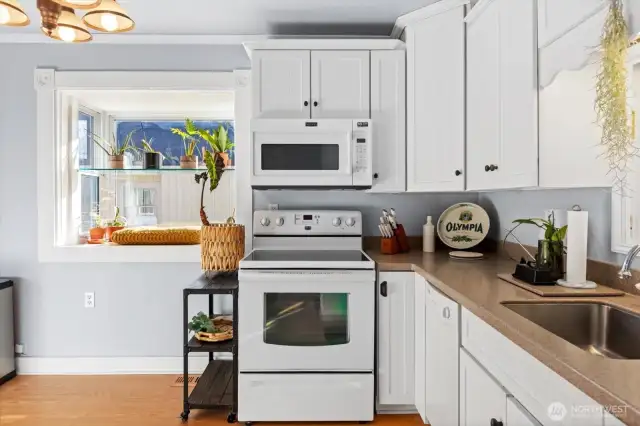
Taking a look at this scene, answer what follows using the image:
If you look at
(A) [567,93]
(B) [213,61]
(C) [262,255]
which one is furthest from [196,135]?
(A) [567,93]

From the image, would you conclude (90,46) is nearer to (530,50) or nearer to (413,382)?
(530,50)

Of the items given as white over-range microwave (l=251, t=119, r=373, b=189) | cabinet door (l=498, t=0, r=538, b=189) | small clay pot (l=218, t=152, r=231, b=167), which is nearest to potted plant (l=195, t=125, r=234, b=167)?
small clay pot (l=218, t=152, r=231, b=167)

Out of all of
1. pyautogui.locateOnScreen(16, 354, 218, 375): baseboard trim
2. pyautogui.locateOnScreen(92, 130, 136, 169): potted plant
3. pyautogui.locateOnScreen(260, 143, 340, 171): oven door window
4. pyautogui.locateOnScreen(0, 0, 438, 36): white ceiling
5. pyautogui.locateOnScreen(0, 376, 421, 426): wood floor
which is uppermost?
pyautogui.locateOnScreen(0, 0, 438, 36): white ceiling

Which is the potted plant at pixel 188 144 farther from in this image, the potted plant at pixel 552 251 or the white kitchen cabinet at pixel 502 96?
the potted plant at pixel 552 251

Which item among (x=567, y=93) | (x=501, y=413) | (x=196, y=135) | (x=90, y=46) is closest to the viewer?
(x=501, y=413)

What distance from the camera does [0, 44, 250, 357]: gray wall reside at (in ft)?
9.52

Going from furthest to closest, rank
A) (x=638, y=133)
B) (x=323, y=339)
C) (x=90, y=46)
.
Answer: (x=90, y=46), (x=323, y=339), (x=638, y=133)

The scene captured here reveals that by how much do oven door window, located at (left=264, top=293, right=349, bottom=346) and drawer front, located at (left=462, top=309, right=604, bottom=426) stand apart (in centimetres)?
90

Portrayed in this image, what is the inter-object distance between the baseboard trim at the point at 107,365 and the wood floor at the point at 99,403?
0.17 feet

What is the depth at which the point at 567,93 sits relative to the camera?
163 cm

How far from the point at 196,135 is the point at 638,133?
8.33 ft

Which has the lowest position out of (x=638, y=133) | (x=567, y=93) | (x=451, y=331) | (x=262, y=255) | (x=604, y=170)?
(x=451, y=331)

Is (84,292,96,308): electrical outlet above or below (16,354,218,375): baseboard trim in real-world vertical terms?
above

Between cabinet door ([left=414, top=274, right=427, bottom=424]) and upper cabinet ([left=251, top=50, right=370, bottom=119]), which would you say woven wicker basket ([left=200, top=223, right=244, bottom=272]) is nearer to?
upper cabinet ([left=251, top=50, right=370, bottom=119])
